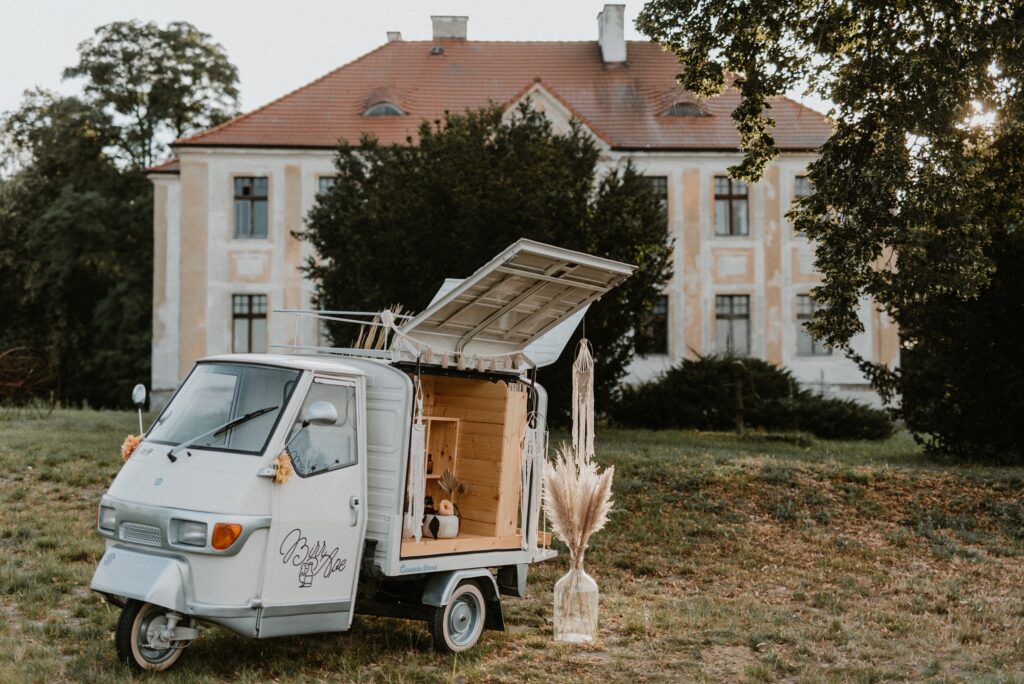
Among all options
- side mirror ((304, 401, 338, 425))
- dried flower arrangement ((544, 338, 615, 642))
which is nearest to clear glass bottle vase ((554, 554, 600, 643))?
dried flower arrangement ((544, 338, 615, 642))

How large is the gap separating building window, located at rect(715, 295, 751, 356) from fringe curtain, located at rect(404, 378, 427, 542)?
2590cm

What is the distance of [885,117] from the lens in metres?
13.3

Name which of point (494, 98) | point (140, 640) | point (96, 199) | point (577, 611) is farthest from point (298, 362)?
point (96, 199)

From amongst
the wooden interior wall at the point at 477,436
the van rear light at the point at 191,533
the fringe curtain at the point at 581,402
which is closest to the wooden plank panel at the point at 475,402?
the wooden interior wall at the point at 477,436

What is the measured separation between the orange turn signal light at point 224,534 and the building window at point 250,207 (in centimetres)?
2739

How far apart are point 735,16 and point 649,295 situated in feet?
20.7

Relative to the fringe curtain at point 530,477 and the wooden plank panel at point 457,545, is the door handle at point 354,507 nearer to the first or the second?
the wooden plank panel at point 457,545

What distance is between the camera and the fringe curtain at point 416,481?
726 centimetres

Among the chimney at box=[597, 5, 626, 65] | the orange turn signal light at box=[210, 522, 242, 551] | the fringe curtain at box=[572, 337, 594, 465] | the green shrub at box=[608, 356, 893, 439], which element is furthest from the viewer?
the chimney at box=[597, 5, 626, 65]

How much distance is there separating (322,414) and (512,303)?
1.91 m

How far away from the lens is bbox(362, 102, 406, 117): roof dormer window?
3297 centimetres

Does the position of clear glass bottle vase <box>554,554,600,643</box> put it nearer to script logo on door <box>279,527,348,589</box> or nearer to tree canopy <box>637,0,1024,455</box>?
script logo on door <box>279,527,348,589</box>

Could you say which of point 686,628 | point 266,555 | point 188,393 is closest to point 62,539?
point 188,393

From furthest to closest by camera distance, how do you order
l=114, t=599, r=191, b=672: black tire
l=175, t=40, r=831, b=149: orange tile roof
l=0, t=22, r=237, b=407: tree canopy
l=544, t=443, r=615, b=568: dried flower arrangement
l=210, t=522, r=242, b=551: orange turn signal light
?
1. l=0, t=22, r=237, b=407: tree canopy
2. l=175, t=40, r=831, b=149: orange tile roof
3. l=544, t=443, r=615, b=568: dried flower arrangement
4. l=114, t=599, r=191, b=672: black tire
5. l=210, t=522, r=242, b=551: orange turn signal light
